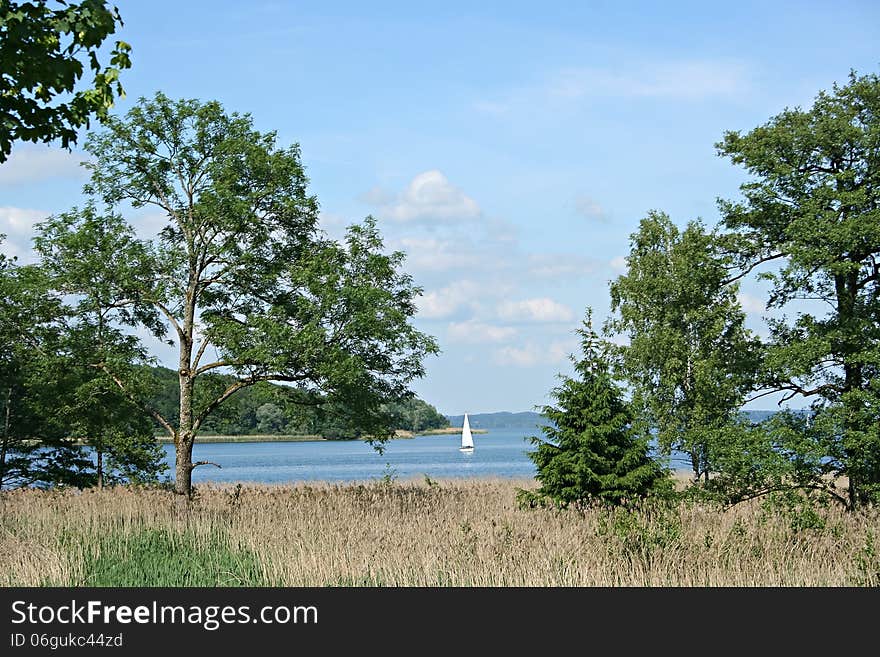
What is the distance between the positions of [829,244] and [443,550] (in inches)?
365

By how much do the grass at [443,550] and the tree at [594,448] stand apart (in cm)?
93

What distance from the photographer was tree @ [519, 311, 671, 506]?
48.4ft

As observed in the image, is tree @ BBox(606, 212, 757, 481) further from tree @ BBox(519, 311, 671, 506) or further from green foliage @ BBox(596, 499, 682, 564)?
green foliage @ BBox(596, 499, 682, 564)

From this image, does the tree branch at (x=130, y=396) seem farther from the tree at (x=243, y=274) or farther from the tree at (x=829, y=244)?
the tree at (x=829, y=244)

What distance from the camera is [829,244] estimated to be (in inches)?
613

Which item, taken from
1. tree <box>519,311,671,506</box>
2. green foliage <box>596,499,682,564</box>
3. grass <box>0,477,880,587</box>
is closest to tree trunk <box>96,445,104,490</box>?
grass <box>0,477,880,587</box>

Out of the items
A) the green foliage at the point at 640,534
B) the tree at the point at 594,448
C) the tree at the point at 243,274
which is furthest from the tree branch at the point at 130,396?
the green foliage at the point at 640,534

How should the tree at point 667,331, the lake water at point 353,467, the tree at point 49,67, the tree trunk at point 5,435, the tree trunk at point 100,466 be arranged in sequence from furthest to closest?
the lake water at point 353,467, the tree at point 667,331, the tree trunk at point 5,435, the tree trunk at point 100,466, the tree at point 49,67

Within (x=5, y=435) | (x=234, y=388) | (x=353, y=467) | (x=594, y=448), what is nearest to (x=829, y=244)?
(x=594, y=448)

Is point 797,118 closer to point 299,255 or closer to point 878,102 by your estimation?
point 878,102

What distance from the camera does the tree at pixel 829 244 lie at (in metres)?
15.4

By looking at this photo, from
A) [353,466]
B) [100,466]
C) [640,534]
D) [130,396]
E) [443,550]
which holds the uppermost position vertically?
[130,396]

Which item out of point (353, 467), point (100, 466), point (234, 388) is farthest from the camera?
point (353, 467)

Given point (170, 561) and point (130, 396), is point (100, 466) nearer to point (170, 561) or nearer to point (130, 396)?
point (130, 396)
